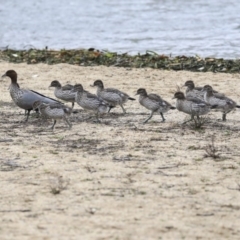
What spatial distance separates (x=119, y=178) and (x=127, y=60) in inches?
393

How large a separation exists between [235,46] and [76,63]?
6.27 m

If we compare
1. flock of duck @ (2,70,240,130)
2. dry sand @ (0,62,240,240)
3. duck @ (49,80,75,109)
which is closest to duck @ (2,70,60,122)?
flock of duck @ (2,70,240,130)

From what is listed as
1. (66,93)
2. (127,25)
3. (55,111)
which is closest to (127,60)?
(66,93)

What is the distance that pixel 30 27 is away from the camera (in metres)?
30.0

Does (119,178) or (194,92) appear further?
(194,92)

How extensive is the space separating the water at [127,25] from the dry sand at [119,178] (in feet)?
33.2

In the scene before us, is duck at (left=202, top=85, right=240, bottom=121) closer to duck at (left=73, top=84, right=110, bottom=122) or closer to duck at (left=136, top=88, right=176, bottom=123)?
duck at (left=136, top=88, right=176, bottom=123)

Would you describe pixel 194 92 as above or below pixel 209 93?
below

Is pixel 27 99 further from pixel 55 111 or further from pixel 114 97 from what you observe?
pixel 114 97

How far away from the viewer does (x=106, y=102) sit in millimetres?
12578

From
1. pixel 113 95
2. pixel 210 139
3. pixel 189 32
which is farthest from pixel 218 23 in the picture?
pixel 210 139

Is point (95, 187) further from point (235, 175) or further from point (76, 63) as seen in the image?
point (76, 63)

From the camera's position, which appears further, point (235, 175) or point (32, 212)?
point (235, 175)

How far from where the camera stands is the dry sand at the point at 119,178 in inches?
290
